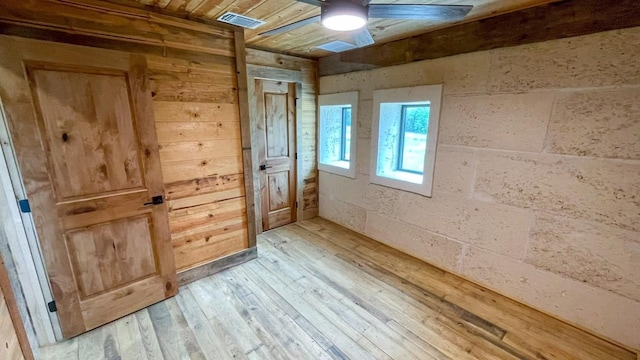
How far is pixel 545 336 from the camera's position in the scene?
1955 millimetres

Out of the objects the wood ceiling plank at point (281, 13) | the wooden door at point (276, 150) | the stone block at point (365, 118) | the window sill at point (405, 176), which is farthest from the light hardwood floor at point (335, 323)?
the wood ceiling plank at point (281, 13)

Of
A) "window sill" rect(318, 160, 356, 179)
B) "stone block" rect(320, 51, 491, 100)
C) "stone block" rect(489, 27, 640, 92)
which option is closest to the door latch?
"window sill" rect(318, 160, 356, 179)

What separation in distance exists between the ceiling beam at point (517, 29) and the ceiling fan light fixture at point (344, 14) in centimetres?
143

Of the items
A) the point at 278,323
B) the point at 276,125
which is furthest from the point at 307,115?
the point at 278,323

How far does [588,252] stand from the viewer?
1.92m

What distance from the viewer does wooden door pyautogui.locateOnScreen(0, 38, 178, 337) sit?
1.64 metres

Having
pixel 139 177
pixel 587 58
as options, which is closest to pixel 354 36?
pixel 587 58

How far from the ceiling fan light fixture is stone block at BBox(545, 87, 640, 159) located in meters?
1.69

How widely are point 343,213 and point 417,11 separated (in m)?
2.82

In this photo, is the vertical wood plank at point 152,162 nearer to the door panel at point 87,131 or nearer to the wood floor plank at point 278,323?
the door panel at point 87,131

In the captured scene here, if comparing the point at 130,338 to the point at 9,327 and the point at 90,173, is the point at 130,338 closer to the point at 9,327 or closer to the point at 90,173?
the point at 9,327

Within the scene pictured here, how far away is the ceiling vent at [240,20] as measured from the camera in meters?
2.19

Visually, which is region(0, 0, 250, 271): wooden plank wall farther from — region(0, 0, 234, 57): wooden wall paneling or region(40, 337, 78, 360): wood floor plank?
region(40, 337, 78, 360): wood floor plank

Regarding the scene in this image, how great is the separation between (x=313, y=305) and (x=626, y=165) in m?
2.51
